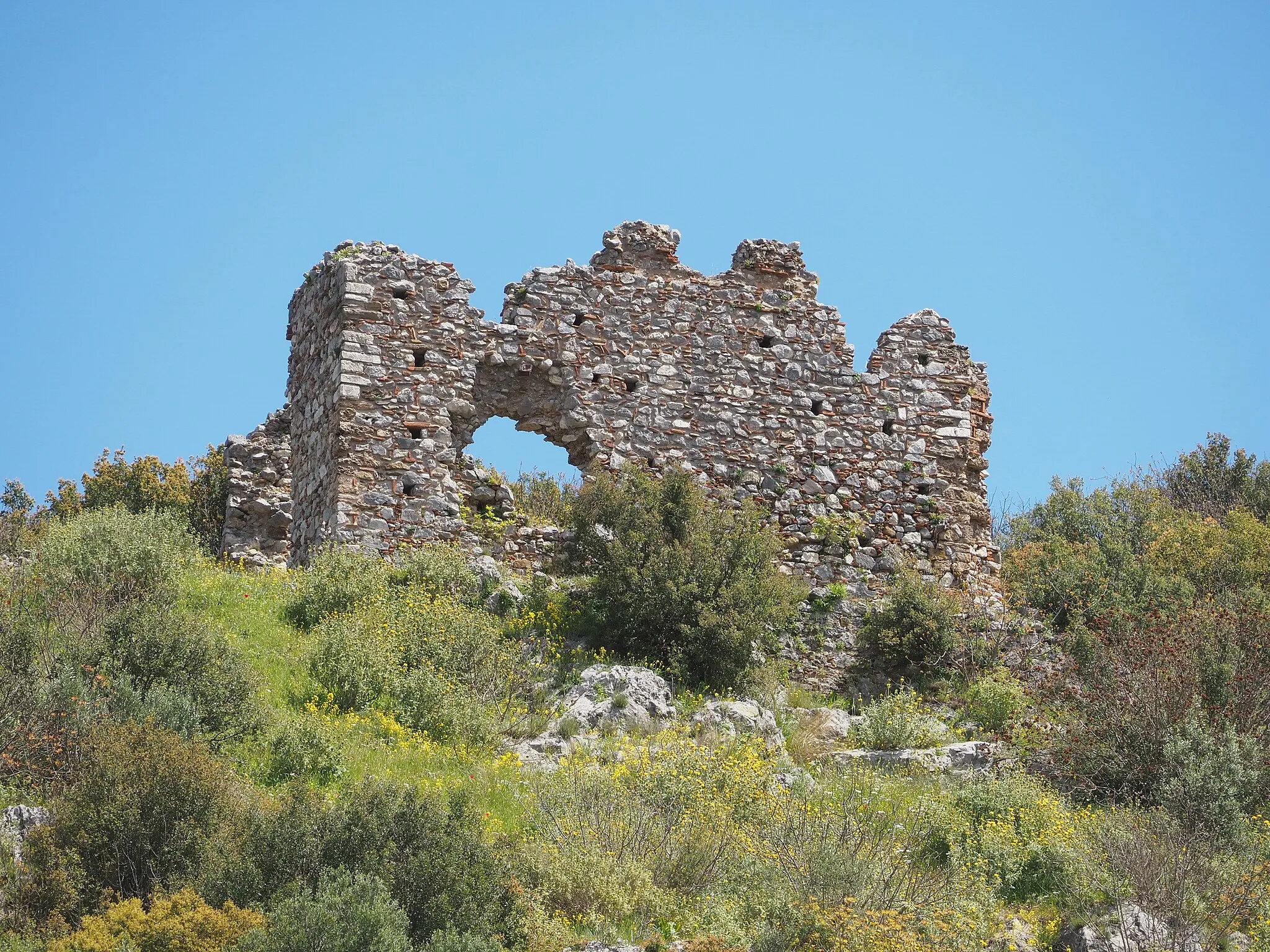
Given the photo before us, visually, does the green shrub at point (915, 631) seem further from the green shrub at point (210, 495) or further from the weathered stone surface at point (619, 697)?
the green shrub at point (210, 495)

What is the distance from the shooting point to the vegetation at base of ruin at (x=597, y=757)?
34.3 feet

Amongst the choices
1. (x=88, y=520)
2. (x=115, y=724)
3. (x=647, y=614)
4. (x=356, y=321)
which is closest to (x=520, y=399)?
(x=356, y=321)

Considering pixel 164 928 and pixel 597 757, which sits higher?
pixel 597 757

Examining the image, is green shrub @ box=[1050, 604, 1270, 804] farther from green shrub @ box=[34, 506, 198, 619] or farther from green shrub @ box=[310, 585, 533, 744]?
green shrub @ box=[34, 506, 198, 619]

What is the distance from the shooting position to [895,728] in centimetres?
1544

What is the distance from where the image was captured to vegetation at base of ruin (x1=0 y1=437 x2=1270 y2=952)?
1045 centimetres

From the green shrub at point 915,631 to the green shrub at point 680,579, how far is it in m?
1.16

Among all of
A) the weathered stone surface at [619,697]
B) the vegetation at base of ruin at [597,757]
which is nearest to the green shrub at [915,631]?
the vegetation at base of ruin at [597,757]

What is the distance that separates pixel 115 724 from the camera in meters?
11.8

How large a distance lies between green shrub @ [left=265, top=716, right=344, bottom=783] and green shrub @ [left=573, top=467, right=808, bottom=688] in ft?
14.9

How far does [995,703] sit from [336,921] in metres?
8.94

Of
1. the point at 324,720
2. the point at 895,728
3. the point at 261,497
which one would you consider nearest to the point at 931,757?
the point at 895,728

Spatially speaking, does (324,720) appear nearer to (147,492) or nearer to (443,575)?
(443,575)

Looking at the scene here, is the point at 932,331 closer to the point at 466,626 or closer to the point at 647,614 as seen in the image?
the point at 647,614
